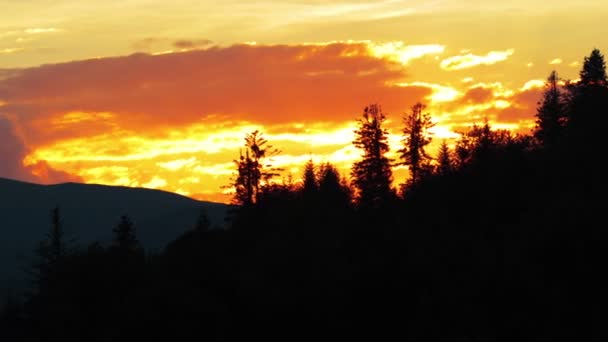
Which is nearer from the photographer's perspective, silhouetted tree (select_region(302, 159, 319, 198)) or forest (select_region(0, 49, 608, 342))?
forest (select_region(0, 49, 608, 342))

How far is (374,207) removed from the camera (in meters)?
104

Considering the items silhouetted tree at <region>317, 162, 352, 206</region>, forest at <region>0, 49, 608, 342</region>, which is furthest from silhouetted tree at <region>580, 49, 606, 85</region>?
silhouetted tree at <region>317, 162, 352, 206</region>

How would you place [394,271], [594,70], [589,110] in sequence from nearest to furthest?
[394,271] → [589,110] → [594,70]

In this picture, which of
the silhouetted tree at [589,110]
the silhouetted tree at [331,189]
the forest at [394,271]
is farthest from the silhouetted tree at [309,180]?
the silhouetted tree at [589,110]

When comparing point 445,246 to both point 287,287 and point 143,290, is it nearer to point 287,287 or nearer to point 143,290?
point 287,287

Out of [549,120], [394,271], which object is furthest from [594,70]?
[394,271]

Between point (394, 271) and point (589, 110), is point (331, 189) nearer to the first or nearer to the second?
point (589, 110)

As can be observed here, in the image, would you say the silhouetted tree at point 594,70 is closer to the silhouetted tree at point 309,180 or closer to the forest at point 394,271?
the forest at point 394,271

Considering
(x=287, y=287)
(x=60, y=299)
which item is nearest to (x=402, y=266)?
(x=287, y=287)

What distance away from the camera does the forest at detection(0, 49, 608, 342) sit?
6475 centimetres

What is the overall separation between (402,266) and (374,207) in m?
29.2

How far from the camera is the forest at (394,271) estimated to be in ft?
212

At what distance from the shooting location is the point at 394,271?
7481 cm

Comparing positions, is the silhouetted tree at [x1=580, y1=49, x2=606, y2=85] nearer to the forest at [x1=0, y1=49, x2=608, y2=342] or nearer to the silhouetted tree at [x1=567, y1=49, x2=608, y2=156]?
the silhouetted tree at [x1=567, y1=49, x2=608, y2=156]
